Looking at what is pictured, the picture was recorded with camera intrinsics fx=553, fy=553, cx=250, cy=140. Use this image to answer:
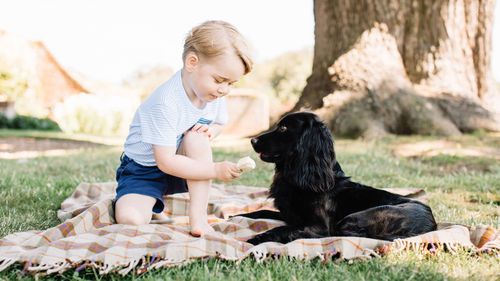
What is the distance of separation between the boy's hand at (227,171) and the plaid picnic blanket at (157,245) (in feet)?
Answer: 1.16

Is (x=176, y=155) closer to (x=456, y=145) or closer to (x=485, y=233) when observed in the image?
(x=485, y=233)

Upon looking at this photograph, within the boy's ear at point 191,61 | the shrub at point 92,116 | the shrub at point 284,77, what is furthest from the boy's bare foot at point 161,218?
the shrub at point 284,77

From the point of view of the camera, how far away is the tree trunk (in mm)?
7961

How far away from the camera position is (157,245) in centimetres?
279

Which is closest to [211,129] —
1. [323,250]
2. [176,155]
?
[176,155]

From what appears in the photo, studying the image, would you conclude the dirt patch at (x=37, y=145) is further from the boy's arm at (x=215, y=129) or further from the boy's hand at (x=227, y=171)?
the boy's hand at (x=227, y=171)

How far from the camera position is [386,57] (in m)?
8.34

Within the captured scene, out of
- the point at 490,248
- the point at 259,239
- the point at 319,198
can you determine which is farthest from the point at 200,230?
the point at 490,248

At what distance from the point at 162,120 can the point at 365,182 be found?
272cm

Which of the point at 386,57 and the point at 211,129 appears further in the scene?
the point at 386,57

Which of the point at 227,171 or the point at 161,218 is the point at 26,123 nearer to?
the point at 161,218

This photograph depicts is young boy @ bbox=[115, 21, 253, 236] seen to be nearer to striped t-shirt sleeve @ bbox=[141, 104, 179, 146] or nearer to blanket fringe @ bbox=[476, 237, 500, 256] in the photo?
striped t-shirt sleeve @ bbox=[141, 104, 179, 146]

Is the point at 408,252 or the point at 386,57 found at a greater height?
the point at 386,57

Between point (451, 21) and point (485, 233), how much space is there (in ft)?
20.1
